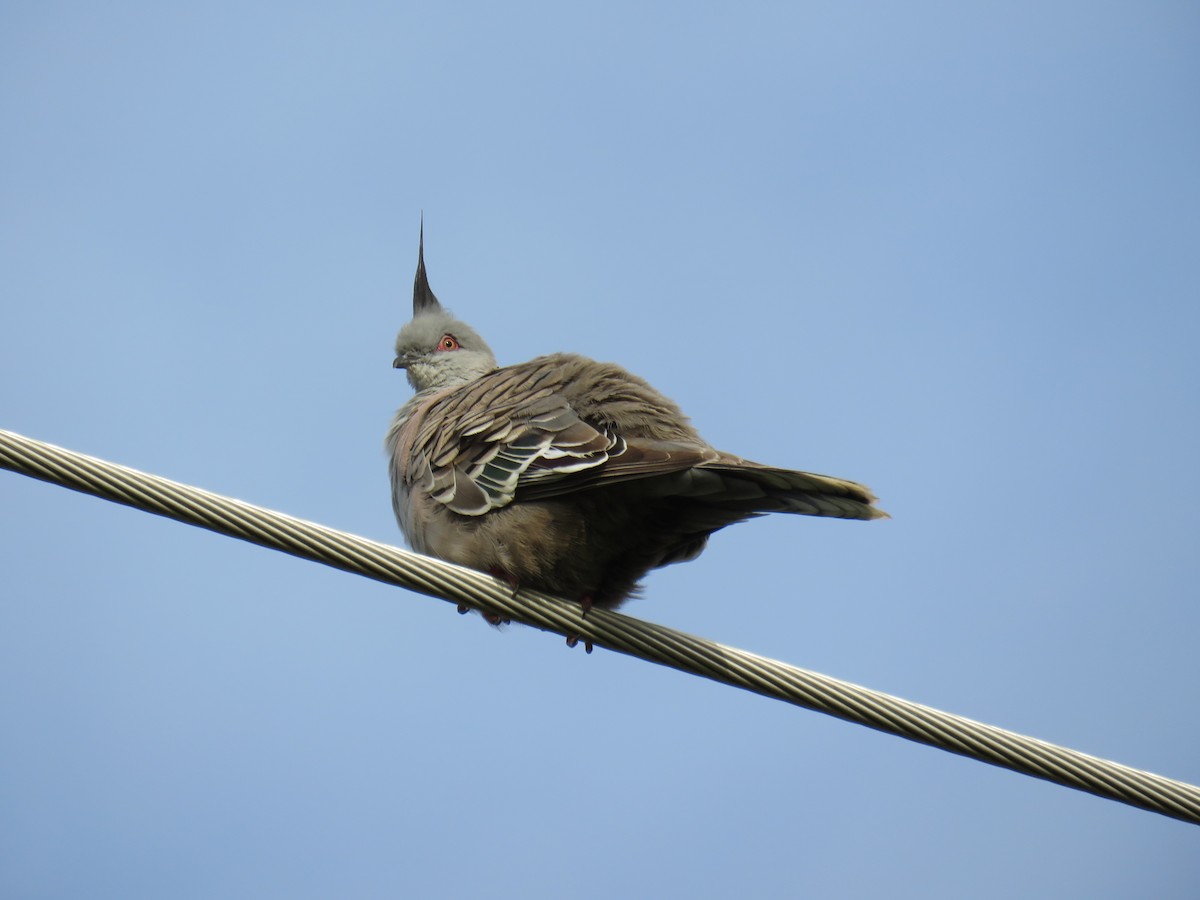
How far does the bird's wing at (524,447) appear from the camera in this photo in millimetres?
5000

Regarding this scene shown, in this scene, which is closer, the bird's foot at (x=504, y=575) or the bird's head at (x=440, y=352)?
the bird's foot at (x=504, y=575)

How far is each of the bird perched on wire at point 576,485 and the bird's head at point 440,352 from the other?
196 cm

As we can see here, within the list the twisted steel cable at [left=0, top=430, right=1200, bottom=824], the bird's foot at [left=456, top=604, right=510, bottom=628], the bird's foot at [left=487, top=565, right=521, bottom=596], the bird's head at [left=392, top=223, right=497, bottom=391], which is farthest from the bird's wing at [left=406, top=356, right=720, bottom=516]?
the bird's head at [left=392, top=223, right=497, bottom=391]

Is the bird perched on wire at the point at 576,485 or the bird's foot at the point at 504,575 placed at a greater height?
the bird perched on wire at the point at 576,485

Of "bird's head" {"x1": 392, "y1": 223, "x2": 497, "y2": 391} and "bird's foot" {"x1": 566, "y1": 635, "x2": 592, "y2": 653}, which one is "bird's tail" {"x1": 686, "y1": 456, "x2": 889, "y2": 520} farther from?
"bird's head" {"x1": 392, "y1": 223, "x2": 497, "y2": 391}

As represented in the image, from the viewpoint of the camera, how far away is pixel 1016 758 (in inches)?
155

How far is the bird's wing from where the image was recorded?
5000 mm

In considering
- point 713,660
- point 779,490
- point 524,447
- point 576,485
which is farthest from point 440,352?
point 713,660

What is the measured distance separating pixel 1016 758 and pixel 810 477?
4.00 ft

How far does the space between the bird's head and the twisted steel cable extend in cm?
402

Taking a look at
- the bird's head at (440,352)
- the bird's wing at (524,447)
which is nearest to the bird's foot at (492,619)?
the bird's wing at (524,447)

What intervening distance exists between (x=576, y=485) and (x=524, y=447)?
1.29ft

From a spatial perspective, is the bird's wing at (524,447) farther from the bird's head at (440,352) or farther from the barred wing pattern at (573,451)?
the bird's head at (440,352)

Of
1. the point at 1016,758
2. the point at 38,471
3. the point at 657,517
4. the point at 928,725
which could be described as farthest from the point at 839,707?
the point at 38,471
